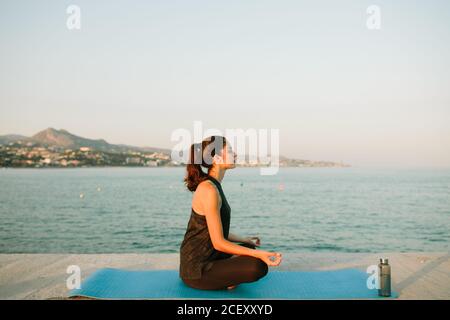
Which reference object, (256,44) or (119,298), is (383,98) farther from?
(119,298)

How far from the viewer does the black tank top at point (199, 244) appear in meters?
3.44

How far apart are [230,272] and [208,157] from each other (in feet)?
2.61

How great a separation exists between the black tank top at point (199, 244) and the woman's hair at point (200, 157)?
0.29 ft

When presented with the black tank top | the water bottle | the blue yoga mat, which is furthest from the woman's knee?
the water bottle

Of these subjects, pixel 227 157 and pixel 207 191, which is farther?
pixel 227 157

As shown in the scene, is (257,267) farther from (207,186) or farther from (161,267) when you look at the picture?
(161,267)

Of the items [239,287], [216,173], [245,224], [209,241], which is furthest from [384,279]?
[245,224]

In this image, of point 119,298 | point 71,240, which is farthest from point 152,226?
point 119,298

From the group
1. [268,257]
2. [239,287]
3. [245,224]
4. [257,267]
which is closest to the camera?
[268,257]

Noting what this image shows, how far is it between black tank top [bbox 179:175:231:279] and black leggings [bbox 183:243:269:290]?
1.8 inches

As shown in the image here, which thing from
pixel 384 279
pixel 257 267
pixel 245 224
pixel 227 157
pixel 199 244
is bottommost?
pixel 245 224

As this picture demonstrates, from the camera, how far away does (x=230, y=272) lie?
11.2 feet

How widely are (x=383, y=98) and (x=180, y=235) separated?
4606 cm
